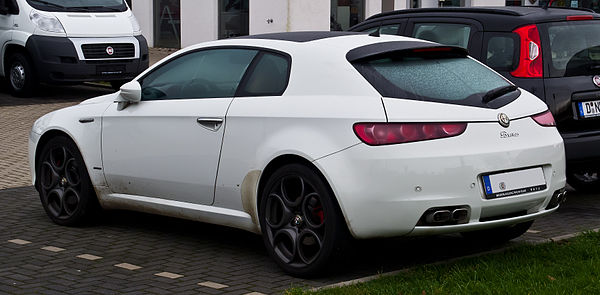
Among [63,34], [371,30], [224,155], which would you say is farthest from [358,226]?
[63,34]

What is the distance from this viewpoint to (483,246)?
7.35m

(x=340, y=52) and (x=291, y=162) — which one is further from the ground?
(x=340, y=52)

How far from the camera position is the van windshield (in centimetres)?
1827

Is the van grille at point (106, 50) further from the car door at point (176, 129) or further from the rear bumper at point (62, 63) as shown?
the car door at point (176, 129)

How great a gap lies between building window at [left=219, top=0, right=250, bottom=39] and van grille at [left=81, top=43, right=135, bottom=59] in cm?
1033

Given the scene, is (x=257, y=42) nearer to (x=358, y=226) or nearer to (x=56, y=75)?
(x=358, y=226)

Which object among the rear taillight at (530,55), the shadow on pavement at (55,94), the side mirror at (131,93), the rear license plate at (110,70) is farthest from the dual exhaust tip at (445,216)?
the shadow on pavement at (55,94)

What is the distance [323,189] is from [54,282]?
5.36ft

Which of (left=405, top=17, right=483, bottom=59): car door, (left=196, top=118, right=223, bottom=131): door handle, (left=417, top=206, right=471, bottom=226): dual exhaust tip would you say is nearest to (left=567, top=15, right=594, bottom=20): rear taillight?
(left=405, top=17, right=483, bottom=59): car door

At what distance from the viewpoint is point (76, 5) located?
18422mm

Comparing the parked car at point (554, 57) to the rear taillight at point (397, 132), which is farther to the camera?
the parked car at point (554, 57)

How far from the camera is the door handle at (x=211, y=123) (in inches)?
275

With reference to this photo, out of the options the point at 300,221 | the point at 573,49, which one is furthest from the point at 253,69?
the point at 573,49

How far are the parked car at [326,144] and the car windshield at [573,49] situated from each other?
1791 mm
